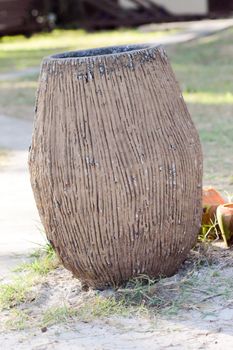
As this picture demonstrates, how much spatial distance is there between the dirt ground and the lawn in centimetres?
231

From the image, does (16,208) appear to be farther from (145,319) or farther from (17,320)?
(145,319)

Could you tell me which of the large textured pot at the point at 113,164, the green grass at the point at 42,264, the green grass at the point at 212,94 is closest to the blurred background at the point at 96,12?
the green grass at the point at 212,94

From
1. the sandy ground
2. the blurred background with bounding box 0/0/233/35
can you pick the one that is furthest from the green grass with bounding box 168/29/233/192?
the blurred background with bounding box 0/0/233/35

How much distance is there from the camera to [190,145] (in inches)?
183

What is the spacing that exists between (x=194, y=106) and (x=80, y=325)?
6985 mm

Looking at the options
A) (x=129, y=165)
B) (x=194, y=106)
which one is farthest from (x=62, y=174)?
(x=194, y=106)

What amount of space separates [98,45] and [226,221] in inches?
532

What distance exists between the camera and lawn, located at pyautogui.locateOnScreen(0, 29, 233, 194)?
8445 millimetres

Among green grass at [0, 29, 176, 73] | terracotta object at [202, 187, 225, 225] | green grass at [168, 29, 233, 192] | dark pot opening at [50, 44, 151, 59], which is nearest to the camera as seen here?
dark pot opening at [50, 44, 151, 59]

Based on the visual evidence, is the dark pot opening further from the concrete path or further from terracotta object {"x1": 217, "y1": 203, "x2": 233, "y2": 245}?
the concrete path

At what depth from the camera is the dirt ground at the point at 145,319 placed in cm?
413

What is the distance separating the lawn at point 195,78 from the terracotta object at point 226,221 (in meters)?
1.70

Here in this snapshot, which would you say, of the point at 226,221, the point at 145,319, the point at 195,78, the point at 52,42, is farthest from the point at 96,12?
the point at 145,319

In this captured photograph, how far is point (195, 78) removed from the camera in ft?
43.7
